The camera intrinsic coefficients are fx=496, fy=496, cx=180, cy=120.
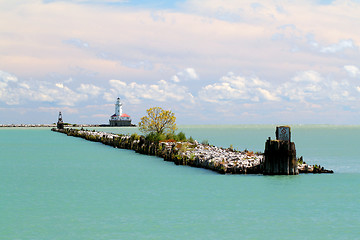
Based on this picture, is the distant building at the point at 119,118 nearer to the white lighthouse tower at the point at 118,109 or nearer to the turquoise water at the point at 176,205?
the white lighthouse tower at the point at 118,109

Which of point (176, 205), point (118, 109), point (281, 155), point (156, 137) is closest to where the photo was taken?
point (176, 205)

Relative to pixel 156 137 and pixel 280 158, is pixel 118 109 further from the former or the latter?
pixel 280 158

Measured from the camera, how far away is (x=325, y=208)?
2020cm

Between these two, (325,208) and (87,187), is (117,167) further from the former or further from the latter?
(325,208)

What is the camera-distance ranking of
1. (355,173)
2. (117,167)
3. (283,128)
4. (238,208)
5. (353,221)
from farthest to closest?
(117,167) → (355,173) → (283,128) → (238,208) → (353,221)

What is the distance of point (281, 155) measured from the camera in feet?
91.7

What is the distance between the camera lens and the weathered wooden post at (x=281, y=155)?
27.6 meters

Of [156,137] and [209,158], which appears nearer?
[209,158]

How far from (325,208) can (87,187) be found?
12213 millimetres

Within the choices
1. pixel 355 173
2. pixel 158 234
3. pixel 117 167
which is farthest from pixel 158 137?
pixel 158 234

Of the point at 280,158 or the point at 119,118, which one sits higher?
the point at 119,118

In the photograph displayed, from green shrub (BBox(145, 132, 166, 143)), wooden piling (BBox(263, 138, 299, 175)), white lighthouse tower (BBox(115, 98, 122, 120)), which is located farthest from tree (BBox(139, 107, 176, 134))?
white lighthouse tower (BBox(115, 98, 122, 120))

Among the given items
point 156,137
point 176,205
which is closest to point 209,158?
point 176,205

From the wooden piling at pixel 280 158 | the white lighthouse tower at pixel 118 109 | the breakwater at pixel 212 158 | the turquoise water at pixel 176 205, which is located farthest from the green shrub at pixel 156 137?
the white lighthouse tower at pixel 118 109
